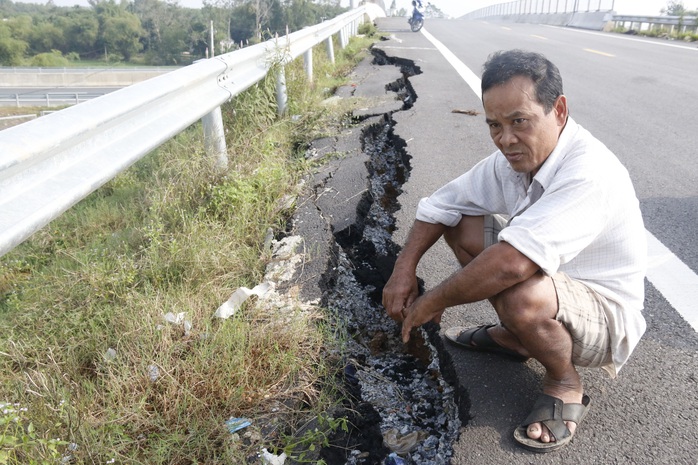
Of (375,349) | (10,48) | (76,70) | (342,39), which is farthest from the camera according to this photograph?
(342,39)

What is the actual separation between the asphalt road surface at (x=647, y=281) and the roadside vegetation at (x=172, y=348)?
57cm

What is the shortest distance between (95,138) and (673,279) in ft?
8.80

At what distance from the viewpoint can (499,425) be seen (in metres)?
2.03

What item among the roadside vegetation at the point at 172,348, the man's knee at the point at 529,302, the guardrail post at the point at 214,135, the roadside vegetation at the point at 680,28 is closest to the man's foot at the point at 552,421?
the man's knee at the point at 529,302

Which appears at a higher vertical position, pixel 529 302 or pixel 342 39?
pixel 342 39

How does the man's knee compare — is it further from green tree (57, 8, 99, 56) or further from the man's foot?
green tree (57, 8, 99, 56)

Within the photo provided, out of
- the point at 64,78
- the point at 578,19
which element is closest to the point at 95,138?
the point at 64,78

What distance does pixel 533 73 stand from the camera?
2045mm

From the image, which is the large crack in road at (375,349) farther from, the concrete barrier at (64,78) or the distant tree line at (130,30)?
the concrete barrier at (64,78)

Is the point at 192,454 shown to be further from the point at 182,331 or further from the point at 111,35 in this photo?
the point at 111,35

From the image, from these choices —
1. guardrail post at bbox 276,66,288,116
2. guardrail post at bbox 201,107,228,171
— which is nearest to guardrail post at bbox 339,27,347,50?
guardrail post at bbox 276,66,288,116

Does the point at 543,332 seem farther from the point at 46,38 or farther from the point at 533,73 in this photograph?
the point at 46,38

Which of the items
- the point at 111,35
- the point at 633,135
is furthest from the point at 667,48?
the point at 111,35

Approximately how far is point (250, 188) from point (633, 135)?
3.83 meters
